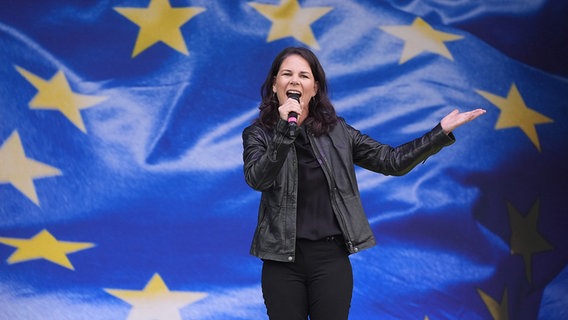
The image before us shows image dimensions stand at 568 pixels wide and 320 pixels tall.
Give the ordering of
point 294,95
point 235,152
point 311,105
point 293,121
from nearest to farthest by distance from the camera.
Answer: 1. point 293,121
2. point 294,95
3. point 311,105
4. point 235,152

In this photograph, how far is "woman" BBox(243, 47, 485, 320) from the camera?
91.8 inches

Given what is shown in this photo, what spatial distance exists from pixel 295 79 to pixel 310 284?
2.09ft

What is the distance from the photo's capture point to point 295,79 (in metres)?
2.42

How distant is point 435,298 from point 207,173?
140cm

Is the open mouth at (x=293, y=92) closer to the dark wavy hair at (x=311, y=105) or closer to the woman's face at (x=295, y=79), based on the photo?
Answer: the woman's face at (x=295, y=79)

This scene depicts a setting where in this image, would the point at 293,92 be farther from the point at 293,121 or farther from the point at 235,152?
the point at 235,152

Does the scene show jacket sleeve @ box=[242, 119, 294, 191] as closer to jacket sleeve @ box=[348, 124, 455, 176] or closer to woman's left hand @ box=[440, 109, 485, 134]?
jacket sleeve @ box=[348, 124, 455, 176]

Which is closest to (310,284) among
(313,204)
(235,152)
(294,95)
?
(313,204)

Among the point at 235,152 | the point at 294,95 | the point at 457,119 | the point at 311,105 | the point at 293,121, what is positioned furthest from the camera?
the point at 235,152

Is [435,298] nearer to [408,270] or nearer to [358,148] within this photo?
[408,270]

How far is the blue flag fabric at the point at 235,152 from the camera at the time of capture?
3977 mm

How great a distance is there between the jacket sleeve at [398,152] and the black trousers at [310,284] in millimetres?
319

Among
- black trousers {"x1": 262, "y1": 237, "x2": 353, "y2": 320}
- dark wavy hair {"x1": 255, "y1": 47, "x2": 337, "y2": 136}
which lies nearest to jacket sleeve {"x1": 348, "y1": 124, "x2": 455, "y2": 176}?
dark wavy hair {"x1": 255, "y1": 47, "x2": 337, "y2": 136}

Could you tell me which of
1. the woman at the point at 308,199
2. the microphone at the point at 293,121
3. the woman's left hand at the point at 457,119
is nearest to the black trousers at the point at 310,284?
the woman at the point at 308,199
